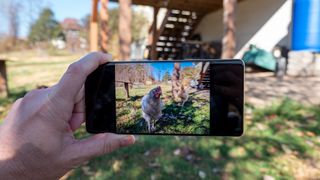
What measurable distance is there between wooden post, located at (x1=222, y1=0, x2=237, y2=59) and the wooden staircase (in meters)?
6.40

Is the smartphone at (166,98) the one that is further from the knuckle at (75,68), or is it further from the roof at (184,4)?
the roof at (184,4)

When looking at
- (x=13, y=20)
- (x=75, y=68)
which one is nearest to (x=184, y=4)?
(x=75, y=68)

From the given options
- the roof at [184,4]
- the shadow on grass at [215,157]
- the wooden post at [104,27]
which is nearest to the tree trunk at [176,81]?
the shadow on grass at [215,157]

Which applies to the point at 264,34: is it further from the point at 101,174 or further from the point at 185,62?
the point at 185,62

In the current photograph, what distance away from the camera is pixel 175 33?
11.9 m

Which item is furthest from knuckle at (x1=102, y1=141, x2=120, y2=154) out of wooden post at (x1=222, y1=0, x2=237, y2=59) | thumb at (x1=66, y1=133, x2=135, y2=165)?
wooden post at (x1=222, y1=0, x2=237, y2=59)

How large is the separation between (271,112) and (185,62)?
3.03 m

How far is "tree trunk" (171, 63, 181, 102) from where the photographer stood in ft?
4.25

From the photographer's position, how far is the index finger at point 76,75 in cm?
115

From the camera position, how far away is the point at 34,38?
42438 mm

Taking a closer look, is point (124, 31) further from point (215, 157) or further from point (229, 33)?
point (215, 157)

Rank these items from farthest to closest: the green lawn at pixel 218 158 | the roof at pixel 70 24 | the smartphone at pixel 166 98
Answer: the roof at pixel 70 24
the green lawn at pixel 218 158
the smartphone at pixel 166 98

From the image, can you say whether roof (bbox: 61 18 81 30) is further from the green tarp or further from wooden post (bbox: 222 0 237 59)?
wooden post (bbox: 222 0 237 59)

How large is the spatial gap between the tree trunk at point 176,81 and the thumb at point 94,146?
9.2 inches
